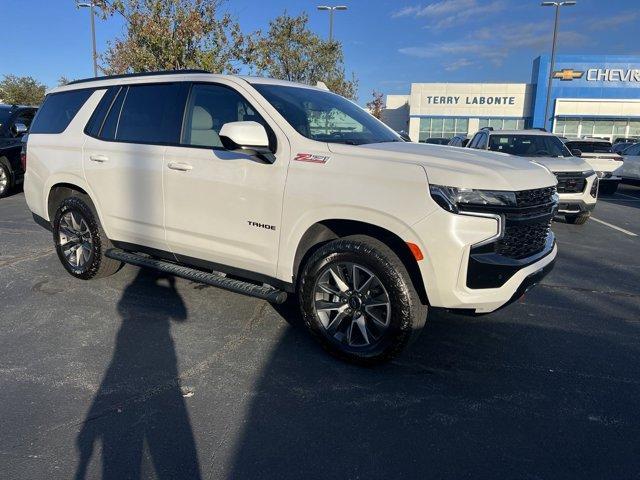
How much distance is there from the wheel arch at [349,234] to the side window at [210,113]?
105cm

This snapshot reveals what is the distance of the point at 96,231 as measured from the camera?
16.0ft

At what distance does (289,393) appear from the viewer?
123 inches

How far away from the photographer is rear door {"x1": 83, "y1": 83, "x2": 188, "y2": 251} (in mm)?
4246

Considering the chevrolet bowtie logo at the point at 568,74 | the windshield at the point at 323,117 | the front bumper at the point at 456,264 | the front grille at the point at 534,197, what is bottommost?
the front bumper at the point at 456,264

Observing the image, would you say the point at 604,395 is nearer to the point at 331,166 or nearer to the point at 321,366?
the point at 321,366

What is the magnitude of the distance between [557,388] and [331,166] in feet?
6.80

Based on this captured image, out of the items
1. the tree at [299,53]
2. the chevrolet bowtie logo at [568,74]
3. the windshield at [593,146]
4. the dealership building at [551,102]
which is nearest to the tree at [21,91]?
the tree at [299,53]

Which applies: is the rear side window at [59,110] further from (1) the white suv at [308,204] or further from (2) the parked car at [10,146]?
(2) the parked car at [10,146]

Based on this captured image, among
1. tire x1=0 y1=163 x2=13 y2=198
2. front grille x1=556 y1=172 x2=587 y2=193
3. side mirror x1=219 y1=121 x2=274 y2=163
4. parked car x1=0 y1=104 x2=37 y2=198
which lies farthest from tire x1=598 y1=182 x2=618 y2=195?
tire x1=0 y1=163 x2=13 y2=198

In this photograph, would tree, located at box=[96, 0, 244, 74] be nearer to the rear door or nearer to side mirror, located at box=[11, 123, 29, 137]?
side mirror, located at box=[11, 123, 29, 137]

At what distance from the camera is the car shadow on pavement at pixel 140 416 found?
2.45 metres

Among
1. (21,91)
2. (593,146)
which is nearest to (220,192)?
(593,146)

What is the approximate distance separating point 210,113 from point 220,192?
747 millimetres

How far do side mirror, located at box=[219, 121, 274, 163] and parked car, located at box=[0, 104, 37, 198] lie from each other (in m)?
9.20
